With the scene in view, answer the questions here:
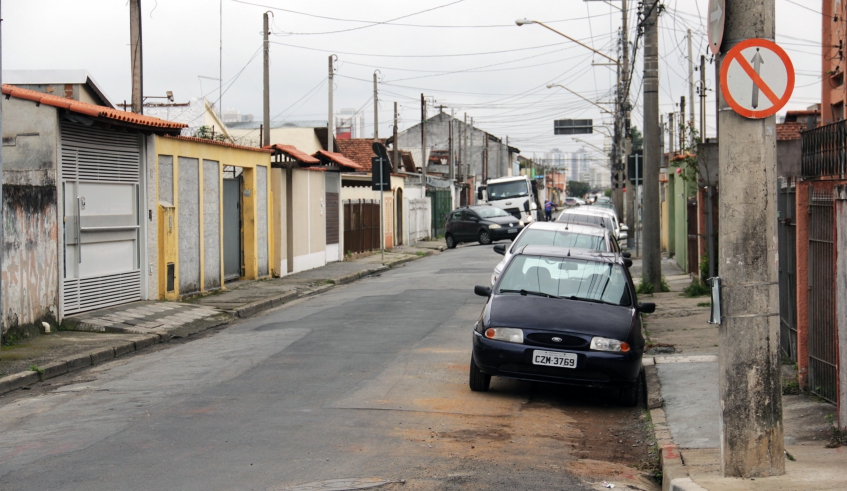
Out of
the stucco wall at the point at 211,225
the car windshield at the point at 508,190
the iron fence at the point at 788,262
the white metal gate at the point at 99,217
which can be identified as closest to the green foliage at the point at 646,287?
the iron fence at the point at 788,262

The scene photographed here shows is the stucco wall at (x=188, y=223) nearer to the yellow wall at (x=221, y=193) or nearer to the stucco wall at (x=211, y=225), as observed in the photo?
the yellow wall at (x=221, y=193)

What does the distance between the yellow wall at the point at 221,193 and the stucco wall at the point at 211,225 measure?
0.34ft

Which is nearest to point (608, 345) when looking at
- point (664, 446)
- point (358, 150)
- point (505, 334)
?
point (505, 334)

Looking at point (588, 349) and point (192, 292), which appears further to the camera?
point (192, 292)

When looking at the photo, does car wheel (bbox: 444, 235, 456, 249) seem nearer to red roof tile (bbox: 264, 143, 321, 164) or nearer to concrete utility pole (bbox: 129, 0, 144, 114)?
red roof tile (bbox: 264, 143, 321, 164)

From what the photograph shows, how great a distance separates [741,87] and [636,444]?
3.36 metres

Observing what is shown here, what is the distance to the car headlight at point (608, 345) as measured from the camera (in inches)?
354

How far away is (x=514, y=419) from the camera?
27.8 ft

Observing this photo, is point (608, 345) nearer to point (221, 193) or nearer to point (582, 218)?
point (221, 193)

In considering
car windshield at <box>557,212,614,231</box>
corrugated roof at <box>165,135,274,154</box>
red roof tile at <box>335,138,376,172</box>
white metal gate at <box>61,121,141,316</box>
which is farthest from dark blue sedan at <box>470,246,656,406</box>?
red roof tile at <box>335,138,376,172</box>

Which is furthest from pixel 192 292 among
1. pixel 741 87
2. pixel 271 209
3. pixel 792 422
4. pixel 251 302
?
pixel 741 87

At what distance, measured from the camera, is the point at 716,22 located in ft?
19.7

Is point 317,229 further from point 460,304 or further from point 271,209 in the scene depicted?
point 460,304

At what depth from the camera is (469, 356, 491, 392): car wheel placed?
31.1ft
